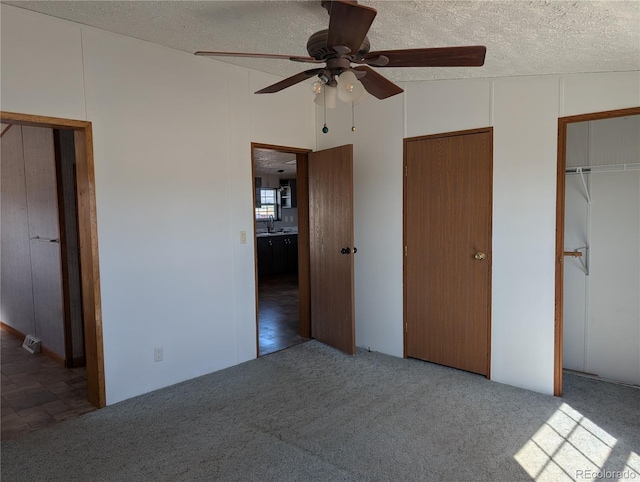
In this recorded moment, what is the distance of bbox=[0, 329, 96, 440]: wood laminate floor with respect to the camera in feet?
9.27

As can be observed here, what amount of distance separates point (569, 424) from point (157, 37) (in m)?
3.81

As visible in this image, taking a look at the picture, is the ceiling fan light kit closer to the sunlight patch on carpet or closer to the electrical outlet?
the sunlight patch on carpet

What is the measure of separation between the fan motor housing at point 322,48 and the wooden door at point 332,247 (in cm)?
179

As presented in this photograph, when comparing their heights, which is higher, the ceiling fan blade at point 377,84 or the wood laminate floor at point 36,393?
the ceiling fan blade at point 377,84

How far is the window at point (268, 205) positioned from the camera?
9.10 meters

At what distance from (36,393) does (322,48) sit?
3.34 m

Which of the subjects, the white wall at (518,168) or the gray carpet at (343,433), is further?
the white wall at (518,168)

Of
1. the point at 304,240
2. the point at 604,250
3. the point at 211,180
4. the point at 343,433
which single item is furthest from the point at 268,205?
the point at 343,433

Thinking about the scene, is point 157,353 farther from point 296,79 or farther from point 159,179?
point 296,79

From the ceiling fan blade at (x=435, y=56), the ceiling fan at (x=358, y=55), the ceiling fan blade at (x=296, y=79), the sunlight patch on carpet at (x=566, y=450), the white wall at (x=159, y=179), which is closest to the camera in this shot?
the ceiling fan at (x=358, y=55)

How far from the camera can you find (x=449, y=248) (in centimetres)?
354

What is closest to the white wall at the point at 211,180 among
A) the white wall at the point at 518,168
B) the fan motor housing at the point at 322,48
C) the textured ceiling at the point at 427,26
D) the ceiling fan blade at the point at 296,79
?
the white wall at the point at 518,168

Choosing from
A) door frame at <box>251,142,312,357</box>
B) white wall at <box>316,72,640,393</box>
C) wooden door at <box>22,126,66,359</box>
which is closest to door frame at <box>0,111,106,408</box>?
wooden door at <box>22,126,66,359</box>

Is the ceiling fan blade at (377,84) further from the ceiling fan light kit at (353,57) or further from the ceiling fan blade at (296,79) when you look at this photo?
the ceiling fan blade at (296,79)
